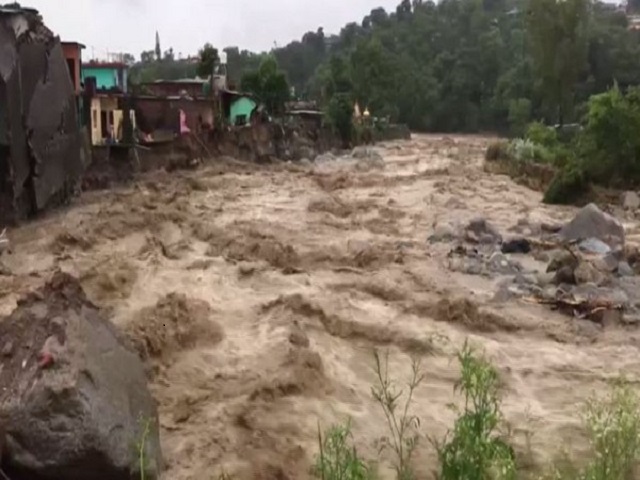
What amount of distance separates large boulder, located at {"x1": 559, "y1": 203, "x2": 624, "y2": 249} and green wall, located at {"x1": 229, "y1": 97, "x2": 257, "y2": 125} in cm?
2518

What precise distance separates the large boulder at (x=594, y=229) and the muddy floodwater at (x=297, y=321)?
5.65 ft

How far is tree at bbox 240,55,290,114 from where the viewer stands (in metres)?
47.6

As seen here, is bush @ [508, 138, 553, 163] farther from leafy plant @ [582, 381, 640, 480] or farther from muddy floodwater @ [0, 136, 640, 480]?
leafy plant @ [582, 381, 640, 480]

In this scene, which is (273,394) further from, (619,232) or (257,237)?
(619,232)

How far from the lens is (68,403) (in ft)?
20.8

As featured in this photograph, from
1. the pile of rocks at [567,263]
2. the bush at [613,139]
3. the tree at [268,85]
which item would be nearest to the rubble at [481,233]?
the pile of rocks at [567,263]

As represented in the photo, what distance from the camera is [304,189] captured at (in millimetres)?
28672

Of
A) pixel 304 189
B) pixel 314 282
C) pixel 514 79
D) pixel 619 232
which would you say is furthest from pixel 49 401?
pixel 514 79

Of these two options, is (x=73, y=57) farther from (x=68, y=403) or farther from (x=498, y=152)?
(x=68, y=403)

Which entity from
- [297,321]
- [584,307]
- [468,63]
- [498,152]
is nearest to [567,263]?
[584,307]

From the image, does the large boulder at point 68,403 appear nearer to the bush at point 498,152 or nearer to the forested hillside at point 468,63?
the bush at point 498,152

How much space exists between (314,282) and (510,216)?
370 inches

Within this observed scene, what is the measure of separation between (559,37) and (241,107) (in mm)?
15362

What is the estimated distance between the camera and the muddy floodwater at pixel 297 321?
8.41 meters
